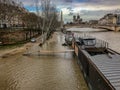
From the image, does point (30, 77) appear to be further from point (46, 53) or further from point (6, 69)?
point (46, 53)

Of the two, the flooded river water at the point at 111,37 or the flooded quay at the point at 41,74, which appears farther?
the flooded river water at the point at 111,37

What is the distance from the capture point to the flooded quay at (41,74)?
57.9 ft

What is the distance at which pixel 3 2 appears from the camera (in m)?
55.5

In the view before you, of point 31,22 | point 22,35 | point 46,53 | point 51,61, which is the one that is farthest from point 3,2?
point 51,61

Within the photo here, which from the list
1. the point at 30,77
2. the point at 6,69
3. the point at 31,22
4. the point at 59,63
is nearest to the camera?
the point at 30,77

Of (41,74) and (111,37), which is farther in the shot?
(111,37)

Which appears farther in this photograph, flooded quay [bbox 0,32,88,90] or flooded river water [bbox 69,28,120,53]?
flooded river water [bbox 69,28,120,53]

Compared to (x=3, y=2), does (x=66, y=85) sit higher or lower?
lower

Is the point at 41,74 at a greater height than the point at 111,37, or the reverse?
the point at 41,74

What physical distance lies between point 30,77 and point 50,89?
13.5 feet

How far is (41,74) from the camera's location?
70.4 feet

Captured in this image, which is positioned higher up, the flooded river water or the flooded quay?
the flooded quay

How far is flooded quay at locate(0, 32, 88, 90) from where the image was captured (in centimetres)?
1764

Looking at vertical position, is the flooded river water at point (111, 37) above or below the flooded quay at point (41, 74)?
below
